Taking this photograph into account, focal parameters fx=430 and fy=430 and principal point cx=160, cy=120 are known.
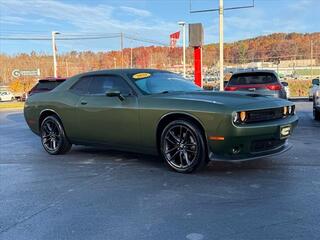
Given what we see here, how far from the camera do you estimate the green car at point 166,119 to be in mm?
5527

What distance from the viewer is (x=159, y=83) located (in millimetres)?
6754

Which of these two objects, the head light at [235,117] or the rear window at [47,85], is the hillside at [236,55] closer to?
the rear window at [47,85]

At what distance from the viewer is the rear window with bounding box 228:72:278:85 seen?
11367 millimetres

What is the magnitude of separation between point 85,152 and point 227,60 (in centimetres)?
8183

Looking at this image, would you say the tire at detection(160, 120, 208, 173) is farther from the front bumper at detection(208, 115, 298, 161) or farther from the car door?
the car door

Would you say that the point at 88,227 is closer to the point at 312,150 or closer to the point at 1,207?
the point at 1,207

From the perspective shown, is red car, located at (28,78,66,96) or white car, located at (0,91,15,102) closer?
red car, located at (28,78,66,96)

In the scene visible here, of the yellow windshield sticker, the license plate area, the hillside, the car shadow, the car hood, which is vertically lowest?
the car shadow

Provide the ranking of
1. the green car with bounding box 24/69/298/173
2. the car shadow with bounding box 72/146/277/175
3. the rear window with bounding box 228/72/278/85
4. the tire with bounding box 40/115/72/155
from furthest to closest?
the rear window with bounding box 228/72/278/85
the tire with bounding box 40/115/72/155
the car shadow with bounding box 72/146/277/175
the green car with bounding box 24/69/298/173

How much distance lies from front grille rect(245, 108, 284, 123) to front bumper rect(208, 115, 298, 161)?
7 cm

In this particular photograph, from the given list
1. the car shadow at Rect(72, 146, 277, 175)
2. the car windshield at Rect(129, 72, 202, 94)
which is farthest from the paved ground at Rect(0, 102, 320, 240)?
the car windshield at Rect(129, 72, 202, 94)

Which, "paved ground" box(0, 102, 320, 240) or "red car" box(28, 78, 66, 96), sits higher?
"red car" box(28, 78, 66, 96)

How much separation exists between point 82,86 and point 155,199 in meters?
3.35

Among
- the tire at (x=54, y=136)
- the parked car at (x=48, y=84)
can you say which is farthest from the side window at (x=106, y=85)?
the parked car at (x=48, y=84)
